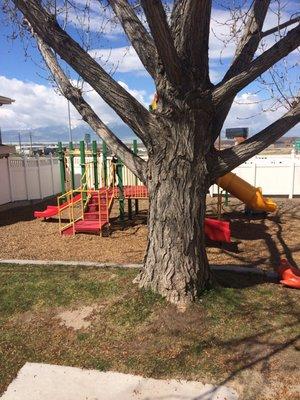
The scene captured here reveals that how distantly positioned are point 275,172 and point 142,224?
7.06m

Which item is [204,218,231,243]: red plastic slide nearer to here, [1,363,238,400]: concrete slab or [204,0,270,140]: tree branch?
[204,0,270,140]: tree branch

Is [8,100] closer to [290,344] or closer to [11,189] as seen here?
[11,189]

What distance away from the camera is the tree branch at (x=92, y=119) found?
5.20 metres

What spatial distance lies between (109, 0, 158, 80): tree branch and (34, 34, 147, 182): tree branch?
1.06 m

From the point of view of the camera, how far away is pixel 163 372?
3.75 meters

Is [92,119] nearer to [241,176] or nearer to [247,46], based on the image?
[247,46]

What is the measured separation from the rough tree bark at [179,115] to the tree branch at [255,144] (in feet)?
0.04

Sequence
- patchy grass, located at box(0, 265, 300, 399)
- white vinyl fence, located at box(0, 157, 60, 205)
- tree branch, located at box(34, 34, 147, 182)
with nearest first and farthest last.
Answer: patchy grass, located at box(0, 265, 300, 399)
tree branch, located at box(34, 34, 147, 182)
white vinyl fence, located at box(0, 157, 60, 205)

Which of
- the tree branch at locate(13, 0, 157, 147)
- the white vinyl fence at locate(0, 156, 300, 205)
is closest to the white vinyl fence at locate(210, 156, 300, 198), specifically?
the white vinyl fence at locate(0, 156, 300, 205)

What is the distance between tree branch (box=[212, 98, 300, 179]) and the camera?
15.5 ft

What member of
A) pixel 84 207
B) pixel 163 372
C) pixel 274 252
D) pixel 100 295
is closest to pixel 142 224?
pixel 84 207

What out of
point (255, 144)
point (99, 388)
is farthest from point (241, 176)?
point (99, 388)

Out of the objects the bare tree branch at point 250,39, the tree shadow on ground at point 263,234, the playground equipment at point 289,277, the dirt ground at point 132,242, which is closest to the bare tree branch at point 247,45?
the bare tree branch at point 250,39

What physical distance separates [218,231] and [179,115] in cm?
418
